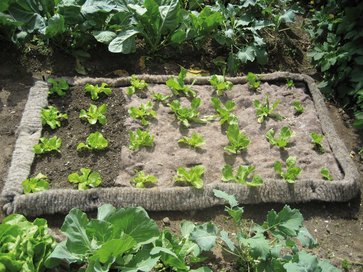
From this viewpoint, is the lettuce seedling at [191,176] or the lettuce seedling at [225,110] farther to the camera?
the lettuce seedling at [225,110]

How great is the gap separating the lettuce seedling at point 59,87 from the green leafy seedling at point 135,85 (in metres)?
0.56

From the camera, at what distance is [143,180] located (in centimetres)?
354

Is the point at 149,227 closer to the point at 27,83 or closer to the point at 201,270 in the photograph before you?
the point at 201,270

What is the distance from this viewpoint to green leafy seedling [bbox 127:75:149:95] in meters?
4.33

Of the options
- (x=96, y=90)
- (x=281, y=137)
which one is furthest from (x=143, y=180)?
(x=281, y=137)

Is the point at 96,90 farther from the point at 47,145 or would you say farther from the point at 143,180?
the point at 143,180

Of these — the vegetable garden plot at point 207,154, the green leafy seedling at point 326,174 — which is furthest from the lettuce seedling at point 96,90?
the green leafy seedling at point 326,174

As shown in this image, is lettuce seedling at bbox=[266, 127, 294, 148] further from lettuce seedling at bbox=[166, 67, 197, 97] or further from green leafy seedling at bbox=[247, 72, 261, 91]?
lettuce seedling at bbox=[166, 67, 197, 97]

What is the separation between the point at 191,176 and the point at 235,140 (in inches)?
21.8

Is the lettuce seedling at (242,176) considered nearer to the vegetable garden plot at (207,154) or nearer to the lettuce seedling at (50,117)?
the vegetable garden plot at (207,154)

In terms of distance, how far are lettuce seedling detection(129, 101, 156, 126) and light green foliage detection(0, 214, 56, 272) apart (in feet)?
4.61

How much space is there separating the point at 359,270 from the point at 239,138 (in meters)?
1.31

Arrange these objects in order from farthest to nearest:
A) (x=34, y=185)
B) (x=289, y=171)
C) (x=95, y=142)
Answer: (x=95, y=142)
(x=289, y=171)
(x=34, y=185)

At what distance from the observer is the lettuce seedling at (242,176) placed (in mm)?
3539
